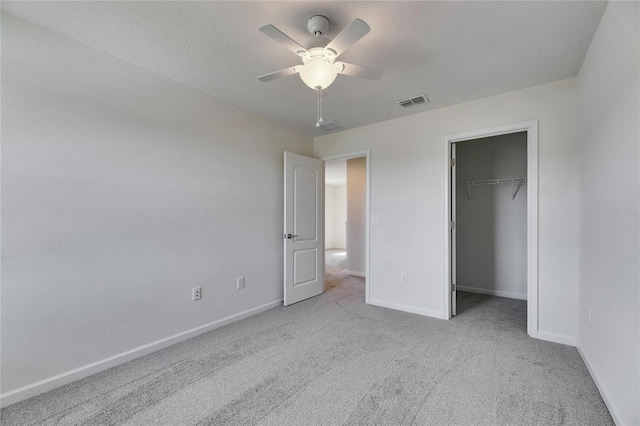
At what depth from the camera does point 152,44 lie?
2.12m

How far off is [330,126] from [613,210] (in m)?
2.94

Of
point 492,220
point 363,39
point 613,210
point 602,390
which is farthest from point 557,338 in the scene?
point 363,39

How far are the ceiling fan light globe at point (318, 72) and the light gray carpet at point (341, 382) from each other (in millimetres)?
2002

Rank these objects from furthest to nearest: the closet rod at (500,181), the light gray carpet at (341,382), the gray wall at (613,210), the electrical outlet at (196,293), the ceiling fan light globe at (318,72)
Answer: the closet rod at (500,181) → the electrical outlet at (196,293) → the ceiling fan light globe at (318,72) → the light gray carpet at (341,382) → the gray wall at (613,210)

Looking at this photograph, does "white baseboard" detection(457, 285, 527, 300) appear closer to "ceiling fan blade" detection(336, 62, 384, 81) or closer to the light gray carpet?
the light gray carpet

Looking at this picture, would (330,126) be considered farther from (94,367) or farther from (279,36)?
(94,367)

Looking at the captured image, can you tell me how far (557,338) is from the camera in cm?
262

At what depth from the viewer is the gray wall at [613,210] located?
1405 millimetres

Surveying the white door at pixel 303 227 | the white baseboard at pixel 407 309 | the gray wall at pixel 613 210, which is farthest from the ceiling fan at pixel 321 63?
the white baseboard at pixel 407 309

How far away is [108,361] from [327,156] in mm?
3339

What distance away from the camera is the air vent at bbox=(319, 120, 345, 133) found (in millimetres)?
3761

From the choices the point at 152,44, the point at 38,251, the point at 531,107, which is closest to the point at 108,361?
the point at 38,251

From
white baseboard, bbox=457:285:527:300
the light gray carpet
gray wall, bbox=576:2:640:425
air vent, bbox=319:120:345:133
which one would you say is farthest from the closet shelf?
air vent, bbox=319:120:345:133

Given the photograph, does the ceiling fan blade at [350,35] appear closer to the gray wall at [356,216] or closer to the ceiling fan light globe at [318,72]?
the ceiling fan light globe at [318,72]
